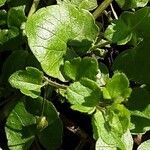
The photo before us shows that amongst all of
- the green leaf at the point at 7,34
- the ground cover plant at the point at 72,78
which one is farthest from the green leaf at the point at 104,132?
the green leaf at the point at 7,34

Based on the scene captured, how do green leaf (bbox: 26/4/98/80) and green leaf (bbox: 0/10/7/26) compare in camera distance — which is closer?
green leaf (bbox: 26/4/98/80)

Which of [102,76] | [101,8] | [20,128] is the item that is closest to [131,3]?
[101,8]

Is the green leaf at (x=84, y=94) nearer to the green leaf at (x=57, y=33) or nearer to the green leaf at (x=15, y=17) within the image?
the green leaf at (x=57, y=33)

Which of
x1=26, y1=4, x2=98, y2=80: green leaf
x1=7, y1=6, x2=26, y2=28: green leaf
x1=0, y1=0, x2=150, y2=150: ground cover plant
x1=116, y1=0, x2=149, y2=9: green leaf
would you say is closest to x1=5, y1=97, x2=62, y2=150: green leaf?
x1=0, y1=0, x2=150, y2=150: ground cover plant

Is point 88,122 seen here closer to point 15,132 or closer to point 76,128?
point 76,128

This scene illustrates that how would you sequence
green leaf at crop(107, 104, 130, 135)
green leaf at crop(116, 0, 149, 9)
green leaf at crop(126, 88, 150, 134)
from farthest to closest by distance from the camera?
green leaf at crop(116, 0, 149, 9) < green leaf at crop(126, 88, 150, 134) < green leaf at crop(107, 104, 130, 135)

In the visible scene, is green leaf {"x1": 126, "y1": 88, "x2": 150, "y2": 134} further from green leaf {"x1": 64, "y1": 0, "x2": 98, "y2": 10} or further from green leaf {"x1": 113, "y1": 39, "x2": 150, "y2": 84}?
green leaf {"x1": 64, "y1": 0, "x2": 98, "y2": 10}

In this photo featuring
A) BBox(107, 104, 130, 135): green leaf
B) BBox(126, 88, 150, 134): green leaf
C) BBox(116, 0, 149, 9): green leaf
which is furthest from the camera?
BBox(116, 0, 149, 9): green leaf
